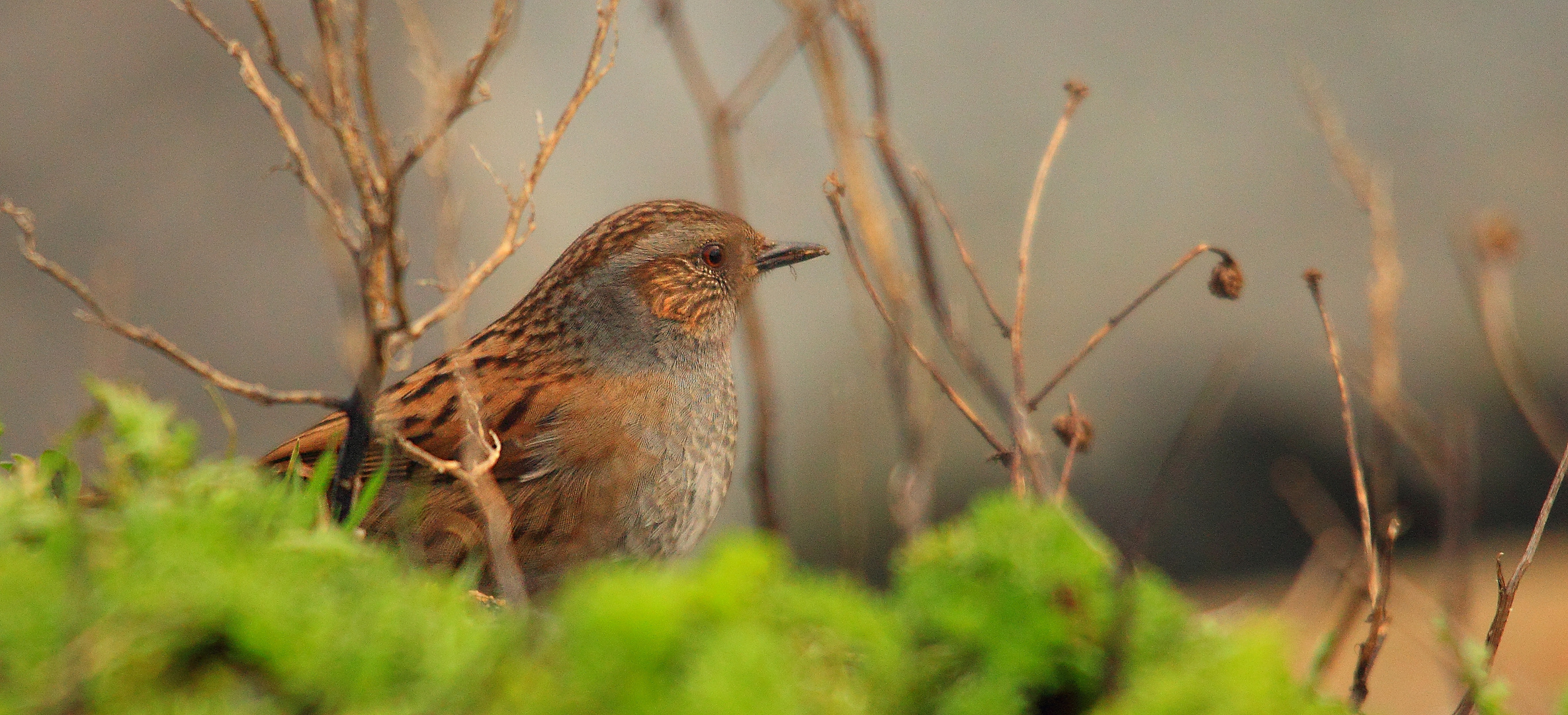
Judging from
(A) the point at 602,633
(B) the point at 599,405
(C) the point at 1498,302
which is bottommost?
(C) the point at 1498,302

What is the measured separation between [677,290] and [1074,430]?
5.12 ft

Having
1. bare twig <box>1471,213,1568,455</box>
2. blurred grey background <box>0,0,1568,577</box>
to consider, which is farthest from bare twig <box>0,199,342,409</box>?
blurred grey background <box>0,0,1568,577</box>

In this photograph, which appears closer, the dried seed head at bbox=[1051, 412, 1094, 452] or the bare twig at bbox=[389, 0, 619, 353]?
the bare twig at bbox=[389, 0, 619, 353]

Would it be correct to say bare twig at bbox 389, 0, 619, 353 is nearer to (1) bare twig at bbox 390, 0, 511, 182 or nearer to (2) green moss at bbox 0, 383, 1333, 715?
(1) bare twig at bbox 390, 0, 511, 182

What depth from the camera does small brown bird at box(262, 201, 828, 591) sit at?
11.7 ft

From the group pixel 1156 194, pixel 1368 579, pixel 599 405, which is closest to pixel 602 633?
pixel 1368 579

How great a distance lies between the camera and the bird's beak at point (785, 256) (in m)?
4.39

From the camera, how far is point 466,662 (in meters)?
1.57

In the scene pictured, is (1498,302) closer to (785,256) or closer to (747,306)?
(785,256)

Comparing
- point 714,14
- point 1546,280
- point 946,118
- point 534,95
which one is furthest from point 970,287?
point 1546,280

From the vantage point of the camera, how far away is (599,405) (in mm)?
3850

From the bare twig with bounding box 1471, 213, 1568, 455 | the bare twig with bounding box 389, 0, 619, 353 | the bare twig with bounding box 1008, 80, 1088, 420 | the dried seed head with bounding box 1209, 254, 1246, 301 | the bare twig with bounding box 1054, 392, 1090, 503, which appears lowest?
the bare twig with bounding box 1471, 213, 1568, 455

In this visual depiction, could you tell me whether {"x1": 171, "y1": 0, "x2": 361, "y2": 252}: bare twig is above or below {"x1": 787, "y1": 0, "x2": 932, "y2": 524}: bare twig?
above

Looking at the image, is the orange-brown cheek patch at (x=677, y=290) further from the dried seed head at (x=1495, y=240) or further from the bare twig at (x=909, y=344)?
the dried seed head at (x=1495, y=240)
